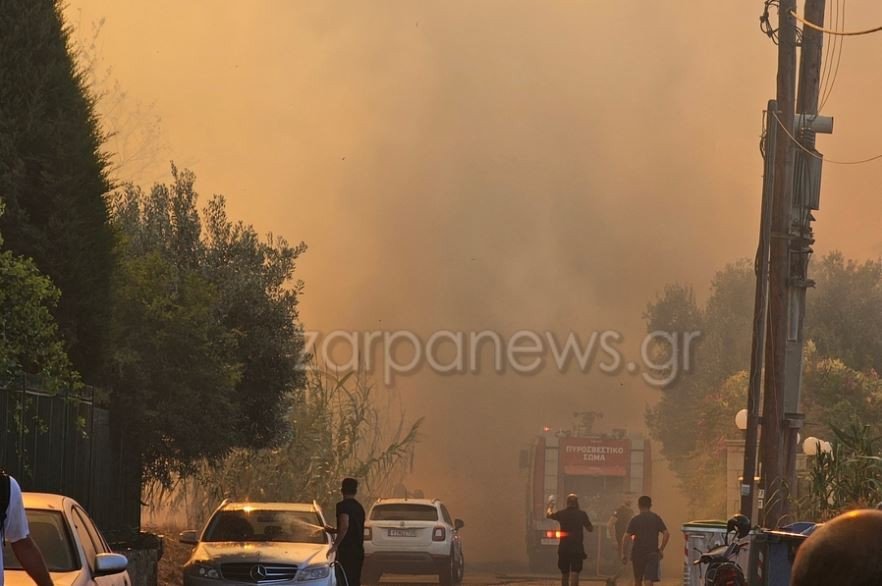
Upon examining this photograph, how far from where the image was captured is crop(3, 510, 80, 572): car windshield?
9.69 meters

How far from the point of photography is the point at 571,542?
2464 centimetres

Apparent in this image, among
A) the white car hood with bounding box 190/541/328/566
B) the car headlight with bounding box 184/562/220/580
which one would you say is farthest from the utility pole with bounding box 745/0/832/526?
the car headlight with bounding box 184/562/220/580

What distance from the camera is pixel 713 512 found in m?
65.7

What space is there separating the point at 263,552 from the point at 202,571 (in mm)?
694

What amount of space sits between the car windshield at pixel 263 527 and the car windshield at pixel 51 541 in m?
9.33

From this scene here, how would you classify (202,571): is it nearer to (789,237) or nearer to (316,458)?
(789,237)

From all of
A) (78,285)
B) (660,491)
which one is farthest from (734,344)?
(78,285)

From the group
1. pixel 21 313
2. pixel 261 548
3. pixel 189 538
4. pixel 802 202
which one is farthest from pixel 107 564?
pixel 802 202

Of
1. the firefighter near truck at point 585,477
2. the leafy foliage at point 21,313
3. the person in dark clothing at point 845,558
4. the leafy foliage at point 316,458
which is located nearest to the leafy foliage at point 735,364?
the firefighter near truck at point 585,477

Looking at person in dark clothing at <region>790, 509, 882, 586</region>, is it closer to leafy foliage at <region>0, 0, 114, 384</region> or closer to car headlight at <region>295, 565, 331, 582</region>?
car headlight at <region>295, 565, 331, 582</region>

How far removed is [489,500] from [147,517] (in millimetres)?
51585

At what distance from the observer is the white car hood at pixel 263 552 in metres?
18.3

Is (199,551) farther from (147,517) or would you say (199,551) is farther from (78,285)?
(147,517)

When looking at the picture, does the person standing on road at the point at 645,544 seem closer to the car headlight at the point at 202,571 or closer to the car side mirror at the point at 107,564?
the car headlight at the point at 202,571
